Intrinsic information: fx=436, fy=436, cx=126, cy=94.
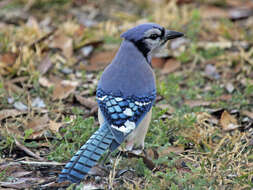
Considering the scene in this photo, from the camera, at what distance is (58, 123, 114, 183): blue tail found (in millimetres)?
2936

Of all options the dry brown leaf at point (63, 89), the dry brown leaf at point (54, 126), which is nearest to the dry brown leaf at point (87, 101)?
the dry brown leaf at point (63, 89)

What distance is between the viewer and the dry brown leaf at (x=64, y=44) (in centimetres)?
530

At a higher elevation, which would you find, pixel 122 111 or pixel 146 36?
pixel 146 36

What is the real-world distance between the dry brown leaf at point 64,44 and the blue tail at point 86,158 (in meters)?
2.24

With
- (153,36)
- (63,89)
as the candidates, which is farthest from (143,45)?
(63,89)

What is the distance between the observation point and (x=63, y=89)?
465 centimetres

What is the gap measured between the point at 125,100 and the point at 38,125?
3.34 feet

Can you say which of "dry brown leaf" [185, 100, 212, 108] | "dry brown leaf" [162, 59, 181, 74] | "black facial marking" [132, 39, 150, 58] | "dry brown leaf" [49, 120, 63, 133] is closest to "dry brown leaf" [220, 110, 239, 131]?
"dry brown leaf" [185, 100, 212, 108]

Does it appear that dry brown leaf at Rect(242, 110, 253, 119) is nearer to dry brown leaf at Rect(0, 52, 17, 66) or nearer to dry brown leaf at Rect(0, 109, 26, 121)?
dry brown leaf at Rect(0, 109, 26, 121)

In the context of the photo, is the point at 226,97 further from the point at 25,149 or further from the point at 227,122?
the point at 25,149

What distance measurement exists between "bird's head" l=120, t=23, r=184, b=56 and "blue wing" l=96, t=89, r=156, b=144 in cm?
50

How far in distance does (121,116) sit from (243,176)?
0.97 metres

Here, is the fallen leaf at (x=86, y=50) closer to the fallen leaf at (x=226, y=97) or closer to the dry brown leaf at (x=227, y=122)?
the fallen leaf at (x=226, y=97)

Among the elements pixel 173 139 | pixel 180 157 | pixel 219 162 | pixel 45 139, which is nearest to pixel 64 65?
pixel 45 139
